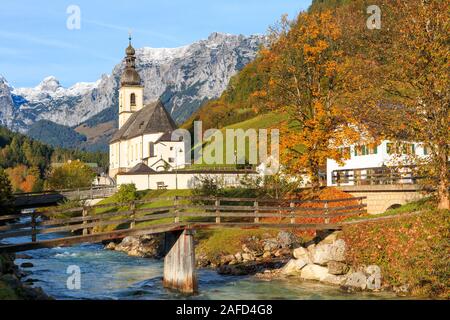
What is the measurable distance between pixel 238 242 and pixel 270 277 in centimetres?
716

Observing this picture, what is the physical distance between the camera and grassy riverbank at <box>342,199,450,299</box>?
27.0 m

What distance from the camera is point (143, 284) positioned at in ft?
103

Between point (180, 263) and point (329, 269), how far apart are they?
8089mm

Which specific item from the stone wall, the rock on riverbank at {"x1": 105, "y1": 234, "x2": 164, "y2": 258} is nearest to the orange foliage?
the stone wall

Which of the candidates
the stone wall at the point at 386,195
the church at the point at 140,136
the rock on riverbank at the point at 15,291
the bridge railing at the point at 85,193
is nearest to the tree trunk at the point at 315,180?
the stone wall at the point at 386,195

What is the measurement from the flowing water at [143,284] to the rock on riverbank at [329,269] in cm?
88

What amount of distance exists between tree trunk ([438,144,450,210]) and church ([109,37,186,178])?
2424 inches

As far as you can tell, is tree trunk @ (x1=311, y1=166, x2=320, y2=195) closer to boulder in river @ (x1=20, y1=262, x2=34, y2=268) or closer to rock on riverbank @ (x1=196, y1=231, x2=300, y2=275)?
rock on riverbank @ (x1=196, y1=231, x2=300, y2=275)

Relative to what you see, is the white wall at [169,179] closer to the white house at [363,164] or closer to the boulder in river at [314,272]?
the white house at [363,164]

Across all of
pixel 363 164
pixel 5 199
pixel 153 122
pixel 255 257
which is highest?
pixel 153 122

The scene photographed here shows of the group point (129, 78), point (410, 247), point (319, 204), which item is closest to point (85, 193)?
point (319, 204)

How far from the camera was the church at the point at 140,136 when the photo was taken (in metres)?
117

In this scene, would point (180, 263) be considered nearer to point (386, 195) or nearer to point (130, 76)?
point (386, 195)
